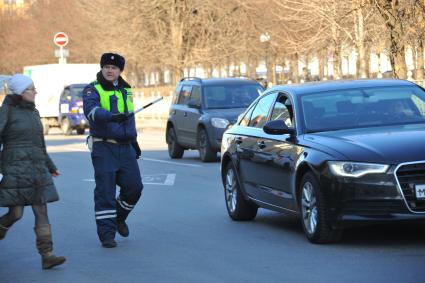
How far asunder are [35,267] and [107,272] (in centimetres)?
82

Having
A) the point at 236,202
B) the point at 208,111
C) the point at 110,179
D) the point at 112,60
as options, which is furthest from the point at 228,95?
the point at 110,179

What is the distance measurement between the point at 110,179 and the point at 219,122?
12374 mm

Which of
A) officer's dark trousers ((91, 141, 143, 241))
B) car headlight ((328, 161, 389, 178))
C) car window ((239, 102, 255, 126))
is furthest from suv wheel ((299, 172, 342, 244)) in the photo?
car window ((239, 102, 255, 126))

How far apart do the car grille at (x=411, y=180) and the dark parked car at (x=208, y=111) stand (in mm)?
13142

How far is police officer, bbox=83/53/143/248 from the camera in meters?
10.6

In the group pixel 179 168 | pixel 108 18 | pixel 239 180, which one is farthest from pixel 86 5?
pixel 239 180

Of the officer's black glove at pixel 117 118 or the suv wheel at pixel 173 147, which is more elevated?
the officer's black glove at pixel 117 118

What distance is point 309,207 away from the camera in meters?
10.3

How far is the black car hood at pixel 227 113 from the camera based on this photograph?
75.3ft

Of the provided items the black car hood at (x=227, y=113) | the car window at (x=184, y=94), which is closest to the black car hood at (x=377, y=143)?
the black car hood at (x=227, y=113)

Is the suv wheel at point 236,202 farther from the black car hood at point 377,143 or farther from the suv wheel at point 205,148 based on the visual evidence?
the suv wheel at point 205,148

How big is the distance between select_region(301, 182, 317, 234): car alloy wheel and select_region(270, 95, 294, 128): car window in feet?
3.36

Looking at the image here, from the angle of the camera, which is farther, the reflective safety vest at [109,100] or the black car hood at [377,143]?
the reflective safety vest at [109,100]

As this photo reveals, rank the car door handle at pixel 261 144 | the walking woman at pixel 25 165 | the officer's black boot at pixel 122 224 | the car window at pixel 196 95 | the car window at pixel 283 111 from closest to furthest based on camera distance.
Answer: the walking woman at pixel 25 165, the officer's black boot at pixel 122 224, the car window at pixel 283 111, the car door handle at pixel 261 144, the car window at pixel 196 95
